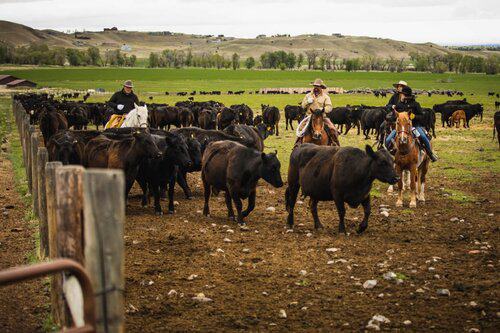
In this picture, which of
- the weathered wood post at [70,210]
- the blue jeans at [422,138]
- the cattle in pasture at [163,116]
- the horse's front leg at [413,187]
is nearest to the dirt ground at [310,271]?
the horse's front leg at [413,187]

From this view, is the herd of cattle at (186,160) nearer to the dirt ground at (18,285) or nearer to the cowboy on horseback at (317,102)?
the dirt ground at (18,285)

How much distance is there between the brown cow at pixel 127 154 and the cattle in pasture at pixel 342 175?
→ 2930 mm

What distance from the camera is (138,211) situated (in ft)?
41.3

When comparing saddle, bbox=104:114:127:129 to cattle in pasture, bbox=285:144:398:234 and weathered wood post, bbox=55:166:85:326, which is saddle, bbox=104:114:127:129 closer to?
cattle in pasture, bbox=285:144:398:234

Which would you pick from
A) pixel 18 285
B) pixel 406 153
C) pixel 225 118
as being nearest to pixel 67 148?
pixel 18 285

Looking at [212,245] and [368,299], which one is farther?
[212,245]

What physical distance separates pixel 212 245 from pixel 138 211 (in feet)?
11.3

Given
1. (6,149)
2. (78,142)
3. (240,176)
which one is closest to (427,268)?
(240,176)

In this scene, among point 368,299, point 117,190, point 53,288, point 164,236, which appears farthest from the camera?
point 164,236

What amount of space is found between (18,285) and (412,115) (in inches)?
351

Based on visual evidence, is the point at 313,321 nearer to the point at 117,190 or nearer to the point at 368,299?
the point at 368,299

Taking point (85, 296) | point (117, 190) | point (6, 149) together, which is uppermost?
point (117, 190)

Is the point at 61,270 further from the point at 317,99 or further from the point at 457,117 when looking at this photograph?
the point at 457,117

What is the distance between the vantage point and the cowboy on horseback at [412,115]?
1331 cm
